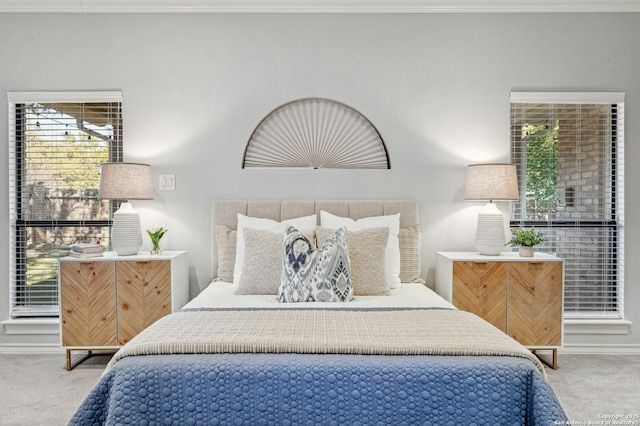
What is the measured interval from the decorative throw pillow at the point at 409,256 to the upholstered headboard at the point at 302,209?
97 mm

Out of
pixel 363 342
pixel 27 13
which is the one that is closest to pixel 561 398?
pixel 363 342

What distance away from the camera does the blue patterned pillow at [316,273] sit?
7.61 feet

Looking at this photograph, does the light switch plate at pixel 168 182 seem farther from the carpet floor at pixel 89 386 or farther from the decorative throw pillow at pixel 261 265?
the carpet floor at pixel 89 386

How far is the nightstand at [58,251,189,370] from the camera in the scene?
2.86m

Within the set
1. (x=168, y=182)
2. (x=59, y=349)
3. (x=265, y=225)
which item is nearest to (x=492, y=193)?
(x=265, y=225)

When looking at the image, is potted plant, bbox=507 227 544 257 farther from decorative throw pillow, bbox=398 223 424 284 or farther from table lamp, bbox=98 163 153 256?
table lamp, bbox=98 163 153 256

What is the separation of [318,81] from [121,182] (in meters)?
1.61

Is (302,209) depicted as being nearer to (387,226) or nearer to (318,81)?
(387,226)

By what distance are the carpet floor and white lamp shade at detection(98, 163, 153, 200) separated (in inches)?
47.3

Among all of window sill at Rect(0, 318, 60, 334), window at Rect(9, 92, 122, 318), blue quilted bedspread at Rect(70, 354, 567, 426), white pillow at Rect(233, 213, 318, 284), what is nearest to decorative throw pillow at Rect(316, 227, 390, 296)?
white pillow at Rect(233, 213, 318, 284)

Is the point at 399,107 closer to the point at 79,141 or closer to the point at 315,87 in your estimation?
the point at 315,87

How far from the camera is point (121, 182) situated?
9.62ft
